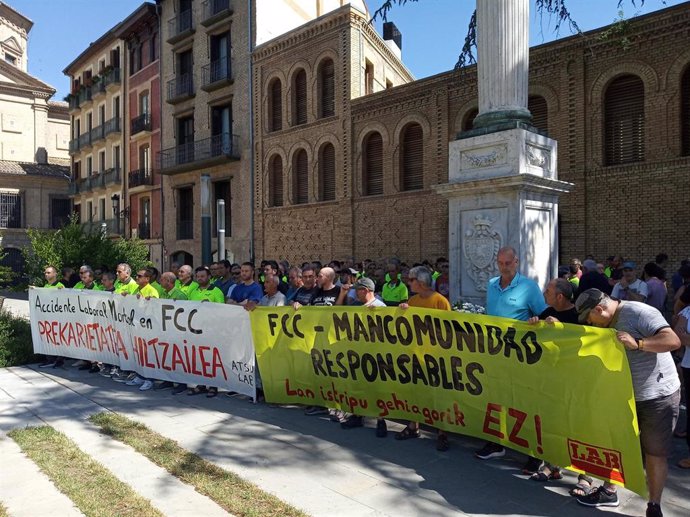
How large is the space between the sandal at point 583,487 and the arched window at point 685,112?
36.4 feet

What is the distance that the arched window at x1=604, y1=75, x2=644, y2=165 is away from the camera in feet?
43.3

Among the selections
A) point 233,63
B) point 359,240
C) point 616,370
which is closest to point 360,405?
point 616,370

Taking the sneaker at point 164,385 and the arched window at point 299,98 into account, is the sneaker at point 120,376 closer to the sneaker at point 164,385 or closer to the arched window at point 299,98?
the sneaker at point 164,385

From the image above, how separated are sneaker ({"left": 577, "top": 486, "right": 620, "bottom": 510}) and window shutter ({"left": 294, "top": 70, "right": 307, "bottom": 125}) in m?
18.9

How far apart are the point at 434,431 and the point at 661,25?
11919 mm

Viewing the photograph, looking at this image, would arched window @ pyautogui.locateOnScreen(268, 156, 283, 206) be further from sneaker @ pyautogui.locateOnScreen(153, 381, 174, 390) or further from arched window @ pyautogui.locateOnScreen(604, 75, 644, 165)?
sneaker @ pyautogui.locateOnScreen(153, 381, 174, 390)

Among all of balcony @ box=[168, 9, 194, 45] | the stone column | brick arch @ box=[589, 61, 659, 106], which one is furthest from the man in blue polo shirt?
balcony @ box=[168, 9, 194, 45]

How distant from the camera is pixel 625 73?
43.3ft

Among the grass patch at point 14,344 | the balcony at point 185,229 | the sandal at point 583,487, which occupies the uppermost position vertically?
the balcony at point 185,229

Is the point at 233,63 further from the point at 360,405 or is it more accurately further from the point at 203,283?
the point at 360,405

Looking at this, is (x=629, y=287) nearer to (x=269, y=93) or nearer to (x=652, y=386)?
(x=652, y=386)

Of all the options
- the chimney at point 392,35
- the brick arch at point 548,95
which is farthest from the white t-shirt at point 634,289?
the chimney at point 392,35

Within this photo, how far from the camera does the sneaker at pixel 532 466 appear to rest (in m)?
4.44


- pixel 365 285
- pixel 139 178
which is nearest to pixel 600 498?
pixel 365 285
